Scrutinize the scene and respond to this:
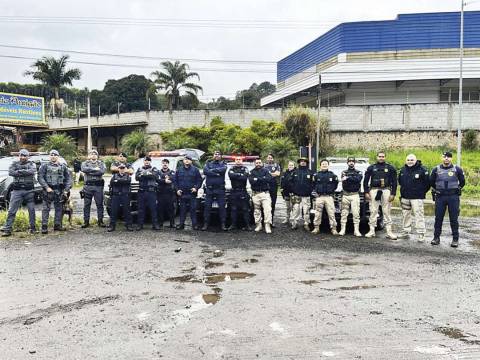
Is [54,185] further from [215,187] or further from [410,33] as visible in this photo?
[410,33]

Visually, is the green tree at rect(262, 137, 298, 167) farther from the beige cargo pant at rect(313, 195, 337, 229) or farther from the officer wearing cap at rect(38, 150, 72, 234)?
the officer wearing cap at rect(38, 150, 72, 234)

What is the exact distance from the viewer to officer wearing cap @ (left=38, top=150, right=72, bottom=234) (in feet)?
33.5

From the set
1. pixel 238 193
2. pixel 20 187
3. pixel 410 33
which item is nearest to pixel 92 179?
pixel 20 187

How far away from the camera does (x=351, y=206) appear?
10.4m

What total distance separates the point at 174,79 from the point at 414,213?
36071mm

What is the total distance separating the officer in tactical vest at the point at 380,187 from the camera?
10.2 m

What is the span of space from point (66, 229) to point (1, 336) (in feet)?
21.0

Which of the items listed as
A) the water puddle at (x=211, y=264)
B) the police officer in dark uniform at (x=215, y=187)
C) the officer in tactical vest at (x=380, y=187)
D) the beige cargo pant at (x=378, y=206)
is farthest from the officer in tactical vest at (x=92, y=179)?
the beige cargo pant at (x=378, y=206)

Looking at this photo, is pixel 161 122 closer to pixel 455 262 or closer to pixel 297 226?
pixel 297 226

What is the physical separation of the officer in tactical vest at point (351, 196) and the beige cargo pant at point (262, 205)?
169 cm

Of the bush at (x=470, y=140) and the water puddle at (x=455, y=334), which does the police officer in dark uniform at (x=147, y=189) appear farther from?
the bush at (x=470, y=140)

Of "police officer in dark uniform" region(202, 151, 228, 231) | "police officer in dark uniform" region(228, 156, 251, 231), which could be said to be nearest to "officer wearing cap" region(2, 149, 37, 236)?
"police officer in dark uniform" region(202, 151, 228, 231)

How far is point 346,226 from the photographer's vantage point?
11.3 metres

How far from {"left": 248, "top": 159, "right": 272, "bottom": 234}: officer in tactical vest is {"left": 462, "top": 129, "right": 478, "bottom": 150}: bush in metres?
22.7
